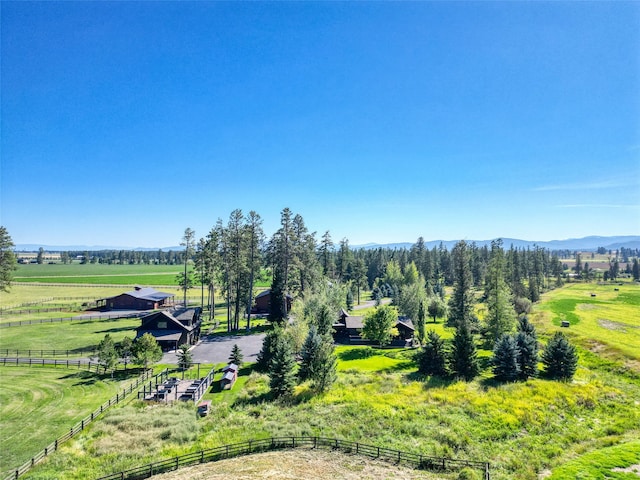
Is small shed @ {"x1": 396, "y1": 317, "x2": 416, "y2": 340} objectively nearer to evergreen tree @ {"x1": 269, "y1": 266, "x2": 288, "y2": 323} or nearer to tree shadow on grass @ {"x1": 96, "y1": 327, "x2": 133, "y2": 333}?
evergreen tree @ {"x1": 269, "y1": 266, "x2": 288, "y2": 323}

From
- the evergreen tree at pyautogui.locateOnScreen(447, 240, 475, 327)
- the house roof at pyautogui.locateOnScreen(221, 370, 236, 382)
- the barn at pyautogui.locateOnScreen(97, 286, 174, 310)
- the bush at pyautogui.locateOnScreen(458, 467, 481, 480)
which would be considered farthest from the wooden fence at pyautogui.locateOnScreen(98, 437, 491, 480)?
the barn at pyautogui.locateOnScreen(97, 286, 174, 310)

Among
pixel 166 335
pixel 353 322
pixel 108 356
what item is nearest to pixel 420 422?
pixel 353 322

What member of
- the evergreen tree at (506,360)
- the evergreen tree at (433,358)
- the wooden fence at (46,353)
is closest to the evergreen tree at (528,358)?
the evergreen tree at (506,360)

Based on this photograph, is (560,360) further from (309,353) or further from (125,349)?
(125,349)

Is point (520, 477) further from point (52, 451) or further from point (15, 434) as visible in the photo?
point (15, 434)

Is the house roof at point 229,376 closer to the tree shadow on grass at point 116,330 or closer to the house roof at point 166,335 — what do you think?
the house roof at point 166,335
